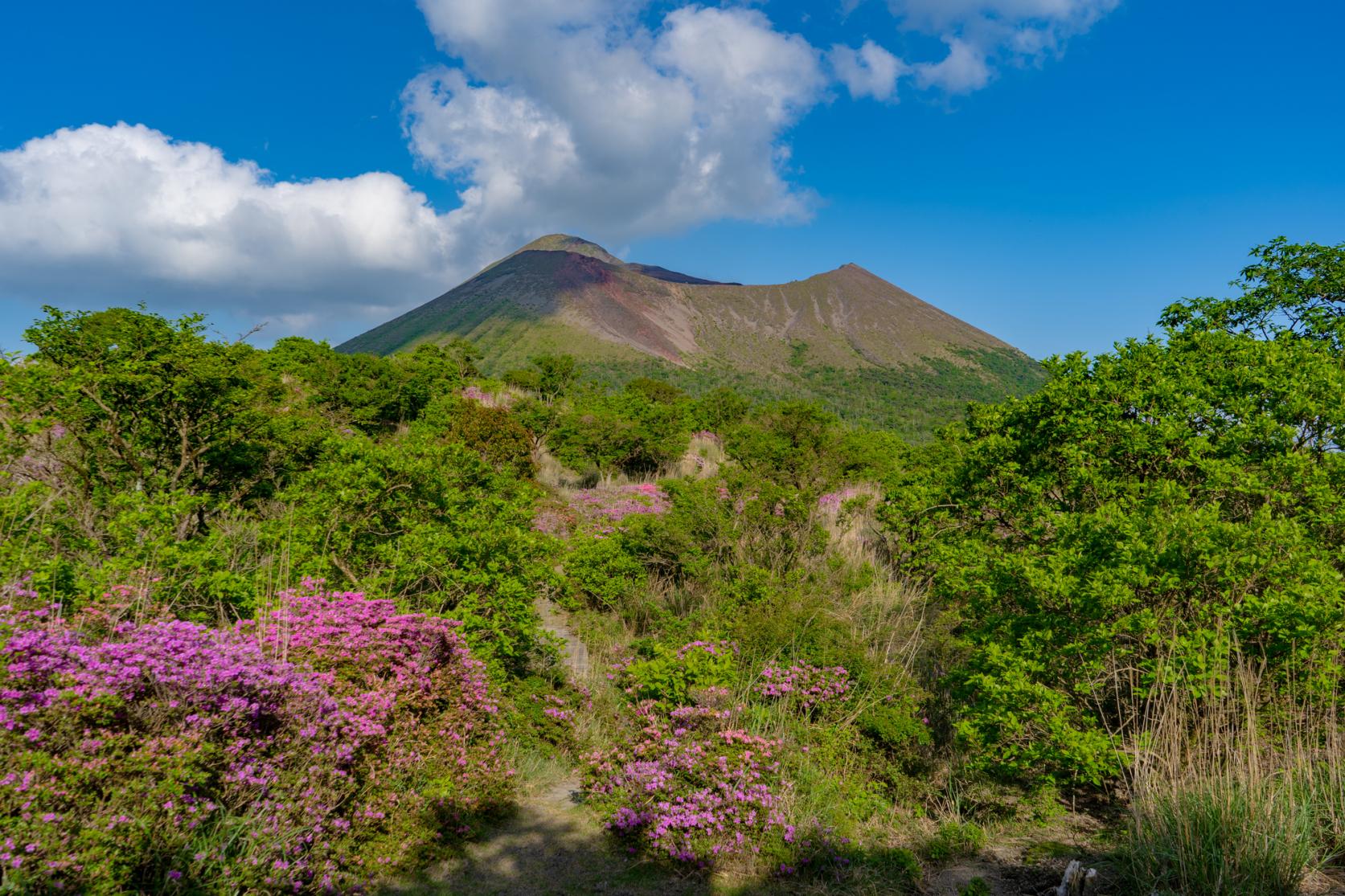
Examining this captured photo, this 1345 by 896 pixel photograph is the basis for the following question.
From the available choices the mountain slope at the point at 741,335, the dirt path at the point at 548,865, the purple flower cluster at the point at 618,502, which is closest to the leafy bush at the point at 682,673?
the dirt path at the point at 548,865

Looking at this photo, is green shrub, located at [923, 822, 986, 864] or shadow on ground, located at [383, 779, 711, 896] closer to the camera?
shadow on ground, located at [383, 779, 711, 896]

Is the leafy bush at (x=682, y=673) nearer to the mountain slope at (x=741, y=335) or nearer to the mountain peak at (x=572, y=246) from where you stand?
the mountain slope at (x=741, y=335)

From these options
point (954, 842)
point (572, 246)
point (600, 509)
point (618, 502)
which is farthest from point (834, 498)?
point (572, 246)

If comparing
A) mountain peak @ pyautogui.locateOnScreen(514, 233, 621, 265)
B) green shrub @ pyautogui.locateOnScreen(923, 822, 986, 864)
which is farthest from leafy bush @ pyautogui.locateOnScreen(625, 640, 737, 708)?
mountain peak @ pyautogui.locateOnScreen(514, 233, 621, 265)

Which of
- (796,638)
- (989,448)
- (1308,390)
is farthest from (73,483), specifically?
(1308,390)

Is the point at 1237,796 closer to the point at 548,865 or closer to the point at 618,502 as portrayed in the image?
the point at 548,865

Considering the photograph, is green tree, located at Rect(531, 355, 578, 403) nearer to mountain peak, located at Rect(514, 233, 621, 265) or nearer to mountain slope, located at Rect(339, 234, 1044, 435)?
mountain slope, located at Rect(339, 234, 1044, 435)

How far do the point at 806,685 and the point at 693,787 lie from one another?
1.76m

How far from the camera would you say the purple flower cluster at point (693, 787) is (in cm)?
424

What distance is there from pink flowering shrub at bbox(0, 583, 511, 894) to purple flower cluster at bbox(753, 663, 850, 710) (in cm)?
237

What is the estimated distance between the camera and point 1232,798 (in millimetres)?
3328

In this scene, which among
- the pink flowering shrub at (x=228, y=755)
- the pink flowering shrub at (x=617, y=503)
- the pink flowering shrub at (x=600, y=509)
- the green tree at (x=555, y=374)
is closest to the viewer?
the pink flowering shrub at (x=228, y=755)

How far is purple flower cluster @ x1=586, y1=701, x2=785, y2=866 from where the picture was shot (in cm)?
424

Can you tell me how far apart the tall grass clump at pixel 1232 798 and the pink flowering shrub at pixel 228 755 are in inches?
162
